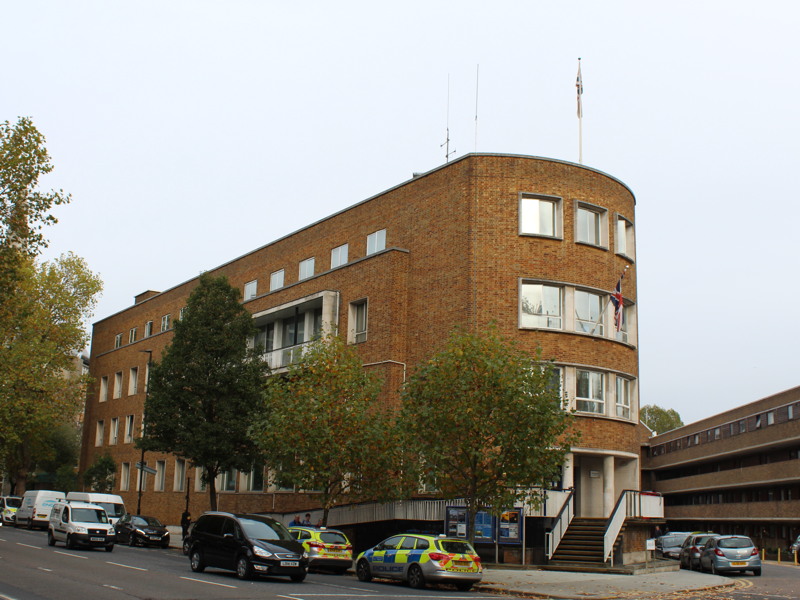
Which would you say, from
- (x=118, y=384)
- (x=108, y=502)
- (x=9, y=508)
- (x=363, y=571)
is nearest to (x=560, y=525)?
Answer: (x=363, y=571)

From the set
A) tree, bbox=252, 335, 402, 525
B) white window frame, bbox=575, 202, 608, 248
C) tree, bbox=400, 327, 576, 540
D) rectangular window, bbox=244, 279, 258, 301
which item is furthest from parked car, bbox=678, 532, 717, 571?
rectangular window, bbox=244, 279, 258, 301

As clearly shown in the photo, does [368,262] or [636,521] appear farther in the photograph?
[368,262]

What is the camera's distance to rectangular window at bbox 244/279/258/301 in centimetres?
4939

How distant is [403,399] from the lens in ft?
88.2

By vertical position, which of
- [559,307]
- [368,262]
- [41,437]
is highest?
[368,262]

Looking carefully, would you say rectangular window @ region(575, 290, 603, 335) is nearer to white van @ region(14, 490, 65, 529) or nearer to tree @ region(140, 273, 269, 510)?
tree @ region(140, 273, 269, 510)

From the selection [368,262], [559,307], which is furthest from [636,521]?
[368,262]

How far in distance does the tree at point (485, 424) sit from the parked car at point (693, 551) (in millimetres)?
11977

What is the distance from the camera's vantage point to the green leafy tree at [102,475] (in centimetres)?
5769

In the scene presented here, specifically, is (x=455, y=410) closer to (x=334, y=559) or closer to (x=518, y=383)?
(x=518, y=383)

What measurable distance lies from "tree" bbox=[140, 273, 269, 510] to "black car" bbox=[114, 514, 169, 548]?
2.52m

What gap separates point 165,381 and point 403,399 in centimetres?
1496

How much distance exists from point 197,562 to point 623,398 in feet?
61.2

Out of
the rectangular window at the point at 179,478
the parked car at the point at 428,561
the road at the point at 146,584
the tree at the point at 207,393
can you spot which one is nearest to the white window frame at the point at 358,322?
the tree at the point at 207,393
